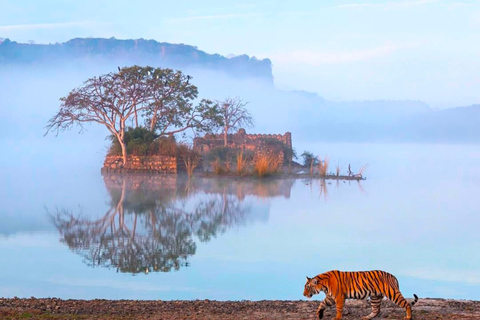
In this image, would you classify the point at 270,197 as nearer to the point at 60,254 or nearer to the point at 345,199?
the point at 345,199

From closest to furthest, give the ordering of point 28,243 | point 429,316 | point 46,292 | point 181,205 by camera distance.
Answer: point 429,316 < point 46,292 < point 28,243 < point 181,205

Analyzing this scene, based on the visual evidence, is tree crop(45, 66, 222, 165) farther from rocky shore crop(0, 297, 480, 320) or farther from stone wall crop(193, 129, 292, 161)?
rocky shore crop(0, 297, 480, 320)

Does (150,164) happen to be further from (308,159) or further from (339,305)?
(339,305)

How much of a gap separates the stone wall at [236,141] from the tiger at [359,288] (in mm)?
25507

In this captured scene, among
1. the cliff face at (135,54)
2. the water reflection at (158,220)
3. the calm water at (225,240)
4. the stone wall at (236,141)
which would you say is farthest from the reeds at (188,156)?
the cliff face at (135,54)

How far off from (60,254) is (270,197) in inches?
386

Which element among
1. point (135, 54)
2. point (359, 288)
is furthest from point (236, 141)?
point (135, 54)

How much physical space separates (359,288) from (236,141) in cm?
2695

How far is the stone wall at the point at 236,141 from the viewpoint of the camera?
32469mm

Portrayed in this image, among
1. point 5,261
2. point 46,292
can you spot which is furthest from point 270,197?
point 46,292

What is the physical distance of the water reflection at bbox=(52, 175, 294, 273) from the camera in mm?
11097

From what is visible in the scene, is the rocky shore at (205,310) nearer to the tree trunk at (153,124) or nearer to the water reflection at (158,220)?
the water reflection at (158,220)

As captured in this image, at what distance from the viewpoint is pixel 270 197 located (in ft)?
67.2

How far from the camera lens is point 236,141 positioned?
3331 cm
